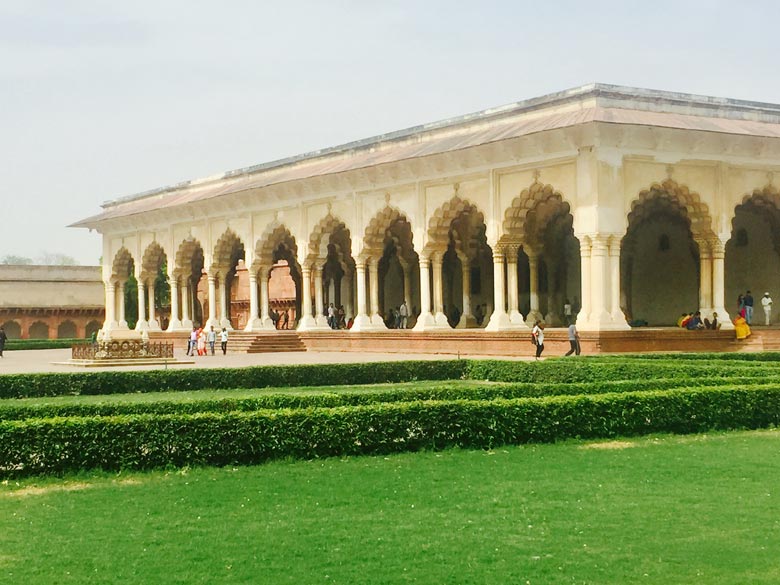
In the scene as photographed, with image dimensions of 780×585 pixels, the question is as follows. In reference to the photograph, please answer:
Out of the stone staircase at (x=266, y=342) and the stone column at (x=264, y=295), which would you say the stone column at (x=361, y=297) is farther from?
the stone column at (x=264, y=295)

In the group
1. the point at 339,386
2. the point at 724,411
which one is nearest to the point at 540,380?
the point at 339,386

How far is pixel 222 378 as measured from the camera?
58.5 ft

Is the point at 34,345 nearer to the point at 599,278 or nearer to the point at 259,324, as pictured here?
the point at 259,324

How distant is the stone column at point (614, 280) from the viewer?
2164 centimetres

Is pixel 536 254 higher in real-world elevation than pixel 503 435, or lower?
higher

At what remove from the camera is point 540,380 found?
667 inches

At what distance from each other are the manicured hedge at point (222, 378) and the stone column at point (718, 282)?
6.73 m

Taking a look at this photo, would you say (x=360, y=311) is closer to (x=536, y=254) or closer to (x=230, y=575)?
(x=536, y=254)

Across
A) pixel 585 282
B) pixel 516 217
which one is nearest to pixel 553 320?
pixel 516 217

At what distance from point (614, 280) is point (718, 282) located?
271cm

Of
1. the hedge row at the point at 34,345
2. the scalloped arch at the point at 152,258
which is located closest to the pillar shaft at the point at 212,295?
the scalloped arch at the point at 152,258

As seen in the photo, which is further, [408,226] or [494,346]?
[408,226]

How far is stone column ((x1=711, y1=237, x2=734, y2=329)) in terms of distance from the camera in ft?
74.6

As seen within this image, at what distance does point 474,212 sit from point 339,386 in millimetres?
11180
